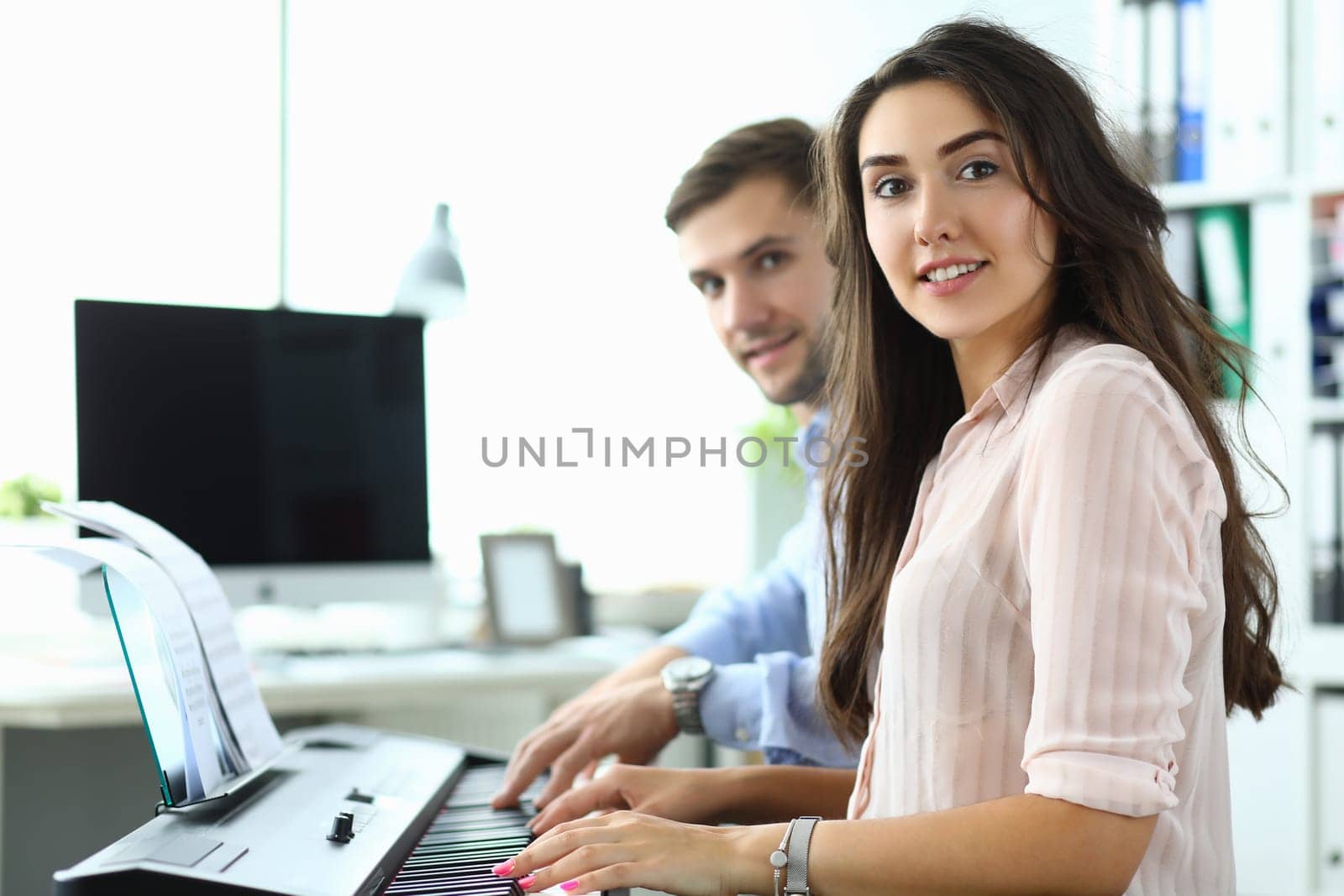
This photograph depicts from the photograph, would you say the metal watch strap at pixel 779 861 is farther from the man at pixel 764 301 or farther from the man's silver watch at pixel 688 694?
the man at pixel 764 301

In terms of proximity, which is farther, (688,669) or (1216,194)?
(1216,194)

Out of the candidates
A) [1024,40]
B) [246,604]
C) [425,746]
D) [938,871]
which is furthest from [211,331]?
[938,871]

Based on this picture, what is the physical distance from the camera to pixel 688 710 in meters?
1.35

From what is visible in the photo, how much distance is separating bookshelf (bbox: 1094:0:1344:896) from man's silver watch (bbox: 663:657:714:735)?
133cm

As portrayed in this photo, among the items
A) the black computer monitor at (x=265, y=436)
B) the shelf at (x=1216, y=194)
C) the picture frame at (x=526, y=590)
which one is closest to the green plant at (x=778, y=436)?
the picture frame at (x=526, y=590)

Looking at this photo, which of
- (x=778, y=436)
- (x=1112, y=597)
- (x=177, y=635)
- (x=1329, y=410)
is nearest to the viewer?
(x=1112, y=597)

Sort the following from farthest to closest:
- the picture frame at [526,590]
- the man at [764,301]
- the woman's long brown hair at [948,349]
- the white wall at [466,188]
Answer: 1. the white wall at [466,188]
2. the picture frame at [526,590]
3. the man at [764,301]
4. the woman's long brown hair at [948,349]

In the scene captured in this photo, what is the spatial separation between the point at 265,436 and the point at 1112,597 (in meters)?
1.48

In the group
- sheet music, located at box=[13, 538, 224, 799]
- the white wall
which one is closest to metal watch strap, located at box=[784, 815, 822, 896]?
sheet music, located at box=[13, 538, 224, 799]

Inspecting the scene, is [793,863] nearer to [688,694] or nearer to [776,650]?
[688,694]

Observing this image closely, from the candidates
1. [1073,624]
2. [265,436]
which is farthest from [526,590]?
[1073,624]

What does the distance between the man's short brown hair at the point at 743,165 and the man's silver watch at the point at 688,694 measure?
27.6 inches

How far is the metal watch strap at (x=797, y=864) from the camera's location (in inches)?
32.1

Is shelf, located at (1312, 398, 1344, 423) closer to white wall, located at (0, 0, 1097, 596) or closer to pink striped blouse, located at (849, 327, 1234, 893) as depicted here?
white wall, located at (0, 0, 1097, 596)
